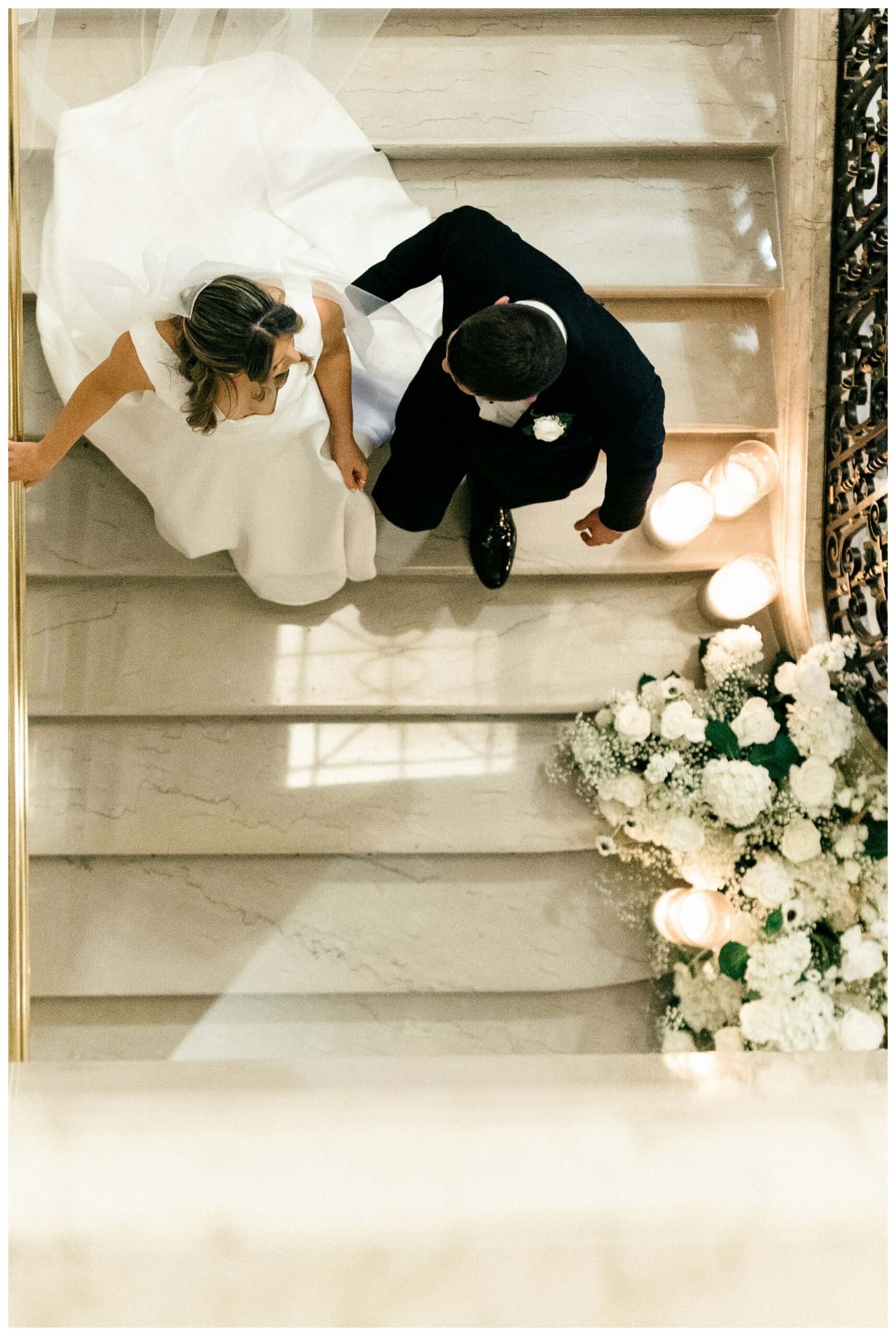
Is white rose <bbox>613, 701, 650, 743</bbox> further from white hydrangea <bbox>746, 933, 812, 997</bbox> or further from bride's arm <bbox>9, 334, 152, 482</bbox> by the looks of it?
bride's arm <bbox>9, 334, 152, 482</bbox>

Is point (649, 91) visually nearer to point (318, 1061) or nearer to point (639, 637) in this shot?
point (639, 637)

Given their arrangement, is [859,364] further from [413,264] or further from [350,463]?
[350,463]

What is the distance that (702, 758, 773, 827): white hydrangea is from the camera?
2.53 m

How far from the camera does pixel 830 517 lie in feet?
8.72

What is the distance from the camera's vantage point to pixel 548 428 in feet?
6.12

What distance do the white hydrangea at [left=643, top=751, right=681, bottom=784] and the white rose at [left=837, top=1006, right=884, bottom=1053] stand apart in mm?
799

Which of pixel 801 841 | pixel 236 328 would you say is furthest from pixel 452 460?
pixel 801 841

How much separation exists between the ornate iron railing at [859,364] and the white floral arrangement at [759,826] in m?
0.12

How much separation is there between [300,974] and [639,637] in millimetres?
1512

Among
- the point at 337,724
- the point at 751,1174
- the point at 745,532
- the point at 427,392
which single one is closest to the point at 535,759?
the point at 337,724

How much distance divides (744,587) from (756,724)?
1.41 ft

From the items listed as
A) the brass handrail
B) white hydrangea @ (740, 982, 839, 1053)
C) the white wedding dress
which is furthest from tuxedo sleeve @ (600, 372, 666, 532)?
the brass handrail

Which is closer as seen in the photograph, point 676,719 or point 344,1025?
point 676,719

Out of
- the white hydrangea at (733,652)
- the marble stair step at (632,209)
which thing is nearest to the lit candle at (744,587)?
the white hydrangea at (733,652)
